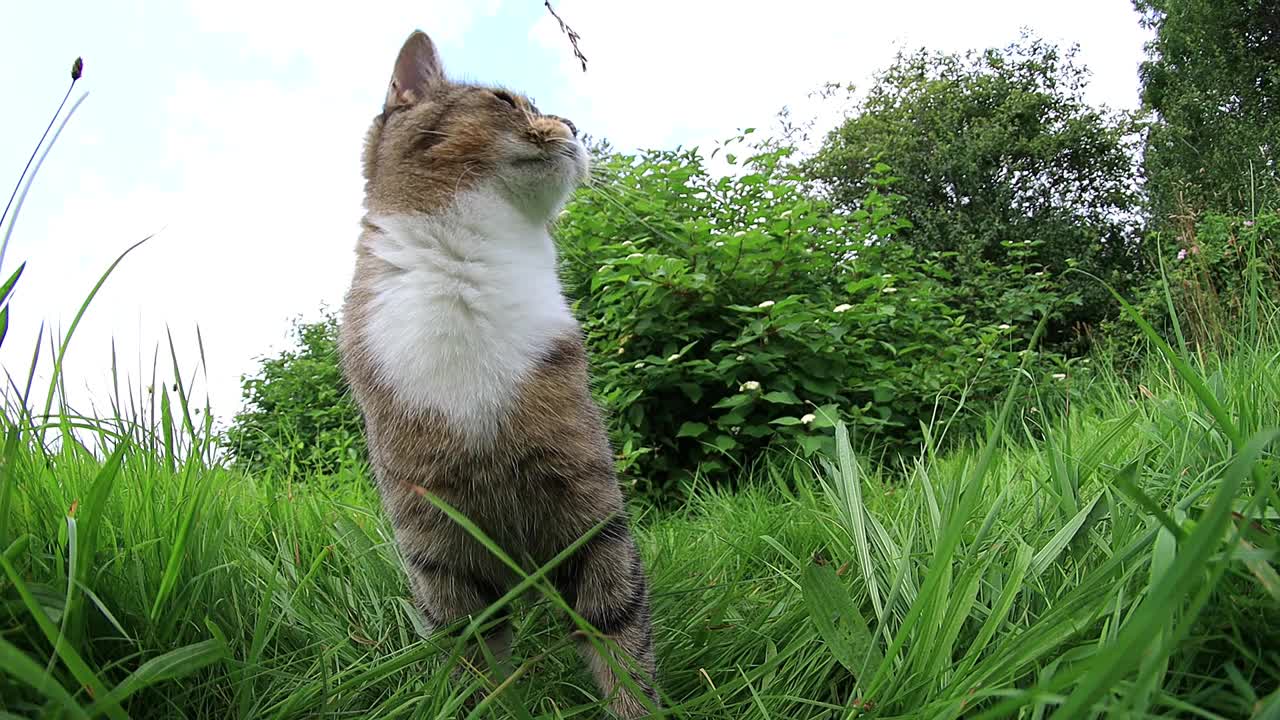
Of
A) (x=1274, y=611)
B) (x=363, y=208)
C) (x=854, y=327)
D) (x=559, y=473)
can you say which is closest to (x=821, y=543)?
(x=559, y=473)

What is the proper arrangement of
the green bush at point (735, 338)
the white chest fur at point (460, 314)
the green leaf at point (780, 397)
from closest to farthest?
the white chest fur at point (460, 314)
the green leaf at point (780, 397)
the green bush at point (735, 338)

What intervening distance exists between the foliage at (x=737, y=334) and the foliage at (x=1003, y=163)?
9335mm

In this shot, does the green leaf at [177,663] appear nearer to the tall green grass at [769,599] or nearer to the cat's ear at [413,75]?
the tall green grass at [769,599]

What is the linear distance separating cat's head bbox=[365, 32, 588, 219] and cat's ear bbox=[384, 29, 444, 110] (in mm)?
17

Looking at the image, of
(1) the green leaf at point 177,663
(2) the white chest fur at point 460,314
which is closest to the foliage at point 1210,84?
(2) the white chest fur at point 460,314

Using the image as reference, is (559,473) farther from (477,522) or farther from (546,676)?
(546,676)

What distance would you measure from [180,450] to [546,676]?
3.70 feet

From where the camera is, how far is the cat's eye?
5.64 ft

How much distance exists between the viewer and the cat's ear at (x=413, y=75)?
1.78 m

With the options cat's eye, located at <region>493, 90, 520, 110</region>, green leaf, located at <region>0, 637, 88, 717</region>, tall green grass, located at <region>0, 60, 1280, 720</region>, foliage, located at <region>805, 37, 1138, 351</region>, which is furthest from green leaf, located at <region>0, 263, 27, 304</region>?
foliage, located at <region>805, 37, 1138, 351</region>

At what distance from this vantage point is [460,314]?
1467mm

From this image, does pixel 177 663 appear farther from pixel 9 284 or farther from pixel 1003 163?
pixel 1003 163

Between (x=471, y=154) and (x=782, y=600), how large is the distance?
1.28m

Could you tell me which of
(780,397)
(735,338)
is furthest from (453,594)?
(735,338)
